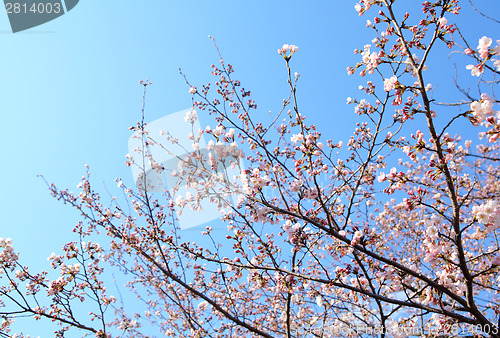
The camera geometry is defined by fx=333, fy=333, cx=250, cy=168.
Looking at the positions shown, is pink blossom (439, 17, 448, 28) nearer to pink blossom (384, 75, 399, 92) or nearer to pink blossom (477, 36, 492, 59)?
pink blossom (477, 36, 492, 59)

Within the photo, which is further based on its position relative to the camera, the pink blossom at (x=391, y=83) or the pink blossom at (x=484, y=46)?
the pink blossom at (x=391, y=83)

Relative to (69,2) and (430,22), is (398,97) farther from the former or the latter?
(69,2)

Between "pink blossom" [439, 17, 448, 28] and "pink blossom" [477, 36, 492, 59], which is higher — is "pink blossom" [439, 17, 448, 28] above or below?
above

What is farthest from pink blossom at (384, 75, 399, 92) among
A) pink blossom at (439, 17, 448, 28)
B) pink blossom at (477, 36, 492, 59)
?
pink blossom at (477, 36, 492, 59)

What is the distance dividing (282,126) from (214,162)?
3.38 ft

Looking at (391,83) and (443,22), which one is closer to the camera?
(443,22)

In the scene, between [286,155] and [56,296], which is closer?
[286,155]

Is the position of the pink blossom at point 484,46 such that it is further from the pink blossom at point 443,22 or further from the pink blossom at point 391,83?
the pink blossom at point 391,83

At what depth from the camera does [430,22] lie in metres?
2.92

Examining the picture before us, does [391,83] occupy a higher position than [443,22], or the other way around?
[443,22]

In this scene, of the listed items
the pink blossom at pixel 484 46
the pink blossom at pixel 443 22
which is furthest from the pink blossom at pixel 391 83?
the pink blossom at pixel 484 46

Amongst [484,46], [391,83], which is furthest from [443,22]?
[391,83]

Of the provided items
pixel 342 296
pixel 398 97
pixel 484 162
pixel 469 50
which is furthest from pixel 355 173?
pixel 484 162

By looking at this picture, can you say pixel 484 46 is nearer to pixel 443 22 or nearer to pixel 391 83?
pixel 443 22
